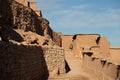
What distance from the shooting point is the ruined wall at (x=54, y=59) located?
72.2ft

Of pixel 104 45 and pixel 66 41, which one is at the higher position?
pixel 66 41

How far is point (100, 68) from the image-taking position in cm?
1922

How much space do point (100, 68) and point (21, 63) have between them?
259 inches

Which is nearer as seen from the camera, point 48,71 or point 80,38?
point 48,71

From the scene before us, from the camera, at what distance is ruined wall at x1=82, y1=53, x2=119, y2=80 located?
1488 centimetres

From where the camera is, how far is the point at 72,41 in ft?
138

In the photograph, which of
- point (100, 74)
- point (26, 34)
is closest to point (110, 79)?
point (100, 74)

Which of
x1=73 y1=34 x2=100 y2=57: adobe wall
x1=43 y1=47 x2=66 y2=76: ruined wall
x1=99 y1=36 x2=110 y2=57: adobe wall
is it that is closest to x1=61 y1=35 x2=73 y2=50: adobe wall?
x1=73 y1=34 x2=100 y2=57: adobe wall

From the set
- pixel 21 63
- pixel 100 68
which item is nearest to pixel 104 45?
pixel 100 68

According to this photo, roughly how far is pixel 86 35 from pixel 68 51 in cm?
357

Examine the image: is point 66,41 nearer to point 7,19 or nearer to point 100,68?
point 7,19

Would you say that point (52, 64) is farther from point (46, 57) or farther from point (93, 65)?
Result: point (93, 65)

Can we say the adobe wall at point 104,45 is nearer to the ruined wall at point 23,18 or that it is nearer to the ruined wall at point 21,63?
the ruined wall at point 23,18

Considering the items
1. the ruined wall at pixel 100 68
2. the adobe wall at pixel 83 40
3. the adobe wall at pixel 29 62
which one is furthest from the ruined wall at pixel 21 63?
the adobe wall at pixel 83 40
